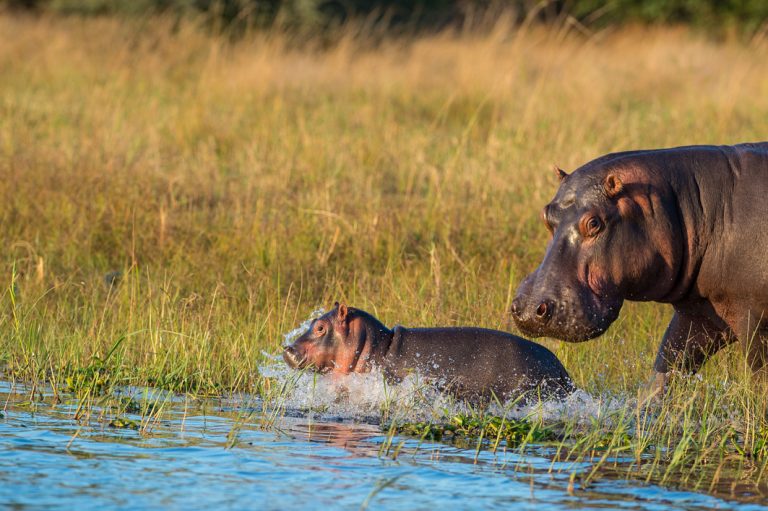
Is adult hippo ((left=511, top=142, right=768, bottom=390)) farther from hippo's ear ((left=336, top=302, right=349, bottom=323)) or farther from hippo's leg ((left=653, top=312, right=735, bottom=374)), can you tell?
hippo's ear ((left=336, top=302, right=349, bottom=323))

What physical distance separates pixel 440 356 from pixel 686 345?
38.5 inches

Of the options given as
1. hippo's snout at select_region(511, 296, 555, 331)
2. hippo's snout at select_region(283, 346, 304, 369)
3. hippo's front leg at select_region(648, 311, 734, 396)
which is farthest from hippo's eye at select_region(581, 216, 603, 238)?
hippo's snout at select_region(283, 346, 304, 369)

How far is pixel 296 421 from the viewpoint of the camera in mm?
5004

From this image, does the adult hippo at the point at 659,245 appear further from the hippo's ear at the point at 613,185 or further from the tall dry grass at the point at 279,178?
the tall dry grass at the point at 279,178

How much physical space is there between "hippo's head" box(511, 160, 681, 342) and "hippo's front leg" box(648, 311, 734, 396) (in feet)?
0.96

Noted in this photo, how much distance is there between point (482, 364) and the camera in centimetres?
521

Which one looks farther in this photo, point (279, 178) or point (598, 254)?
point (279, 178)

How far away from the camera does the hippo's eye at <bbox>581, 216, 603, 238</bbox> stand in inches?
181

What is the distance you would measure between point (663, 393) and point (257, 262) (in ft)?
9.54

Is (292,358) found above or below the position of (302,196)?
below

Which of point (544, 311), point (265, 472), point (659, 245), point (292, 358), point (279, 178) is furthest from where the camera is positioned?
point (279, 178)

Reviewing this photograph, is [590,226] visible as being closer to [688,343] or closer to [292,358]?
[688,343]

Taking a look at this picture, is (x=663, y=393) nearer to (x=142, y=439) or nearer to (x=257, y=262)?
(x=142, y=439)

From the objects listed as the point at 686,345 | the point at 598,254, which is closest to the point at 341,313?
the point at 598,254
